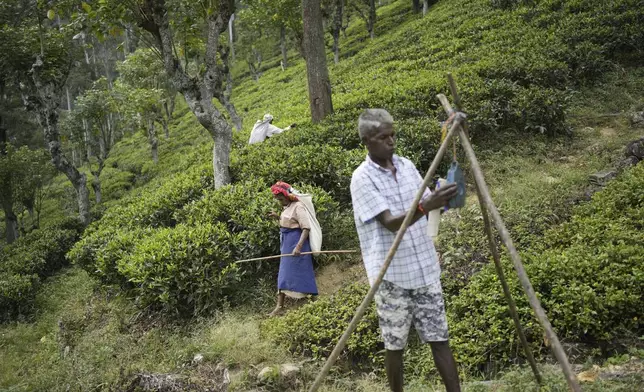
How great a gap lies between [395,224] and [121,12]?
25.0ft

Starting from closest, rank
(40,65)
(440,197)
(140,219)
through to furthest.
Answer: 1. (440,197)
2. (140,219)
3. (40,65)

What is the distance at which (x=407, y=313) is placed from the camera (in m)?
3.20

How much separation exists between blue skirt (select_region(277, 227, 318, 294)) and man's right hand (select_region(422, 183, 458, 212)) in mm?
3638

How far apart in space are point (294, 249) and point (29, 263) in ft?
29.3

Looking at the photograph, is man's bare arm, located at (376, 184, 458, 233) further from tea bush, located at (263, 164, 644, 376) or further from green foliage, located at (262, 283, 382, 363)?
green foliage, located at (262, 283, 382, 363)

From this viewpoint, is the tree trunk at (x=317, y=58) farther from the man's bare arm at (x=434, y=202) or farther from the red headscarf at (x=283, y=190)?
the man's bare arm at (x=434, y=202)

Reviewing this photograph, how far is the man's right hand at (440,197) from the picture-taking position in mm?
2786

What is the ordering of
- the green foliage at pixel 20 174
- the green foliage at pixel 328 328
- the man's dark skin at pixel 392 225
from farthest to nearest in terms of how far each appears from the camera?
1. the green foliage at pixel 20 174
2. the green foliage at pixel 328 328
3. the man's dark skin at pixel 392 225

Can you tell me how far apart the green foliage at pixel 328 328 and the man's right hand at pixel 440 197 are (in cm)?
240

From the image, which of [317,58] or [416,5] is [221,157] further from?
[416,5]

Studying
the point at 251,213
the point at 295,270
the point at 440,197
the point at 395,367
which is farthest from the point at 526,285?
the point at 251,213

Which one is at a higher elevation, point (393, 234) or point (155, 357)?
point (393, 234)

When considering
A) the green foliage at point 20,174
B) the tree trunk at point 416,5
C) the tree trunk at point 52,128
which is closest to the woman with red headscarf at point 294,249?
the tree trunk at point 52,128

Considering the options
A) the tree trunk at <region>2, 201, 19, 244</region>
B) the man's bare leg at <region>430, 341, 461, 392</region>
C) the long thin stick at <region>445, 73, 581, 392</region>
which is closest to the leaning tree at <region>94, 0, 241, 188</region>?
the long thin stick at <region>445, 73, 581, 392</region>
